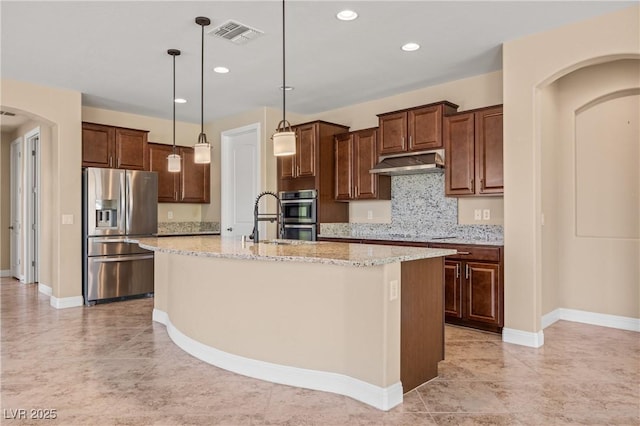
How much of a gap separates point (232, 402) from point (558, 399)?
79.3 inches

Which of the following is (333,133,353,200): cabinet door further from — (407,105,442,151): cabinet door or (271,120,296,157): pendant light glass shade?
(271,120,296,157): pendant light glass shade

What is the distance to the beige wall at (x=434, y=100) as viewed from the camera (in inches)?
187

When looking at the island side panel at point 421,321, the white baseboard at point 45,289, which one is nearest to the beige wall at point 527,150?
the island side panel at point 421,321

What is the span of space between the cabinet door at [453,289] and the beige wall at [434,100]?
0.76 m

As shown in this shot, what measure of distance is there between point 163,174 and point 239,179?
119 centimetres

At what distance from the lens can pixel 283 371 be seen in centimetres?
293

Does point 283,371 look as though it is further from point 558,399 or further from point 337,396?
point 558,399

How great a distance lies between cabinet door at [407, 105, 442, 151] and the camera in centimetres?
480

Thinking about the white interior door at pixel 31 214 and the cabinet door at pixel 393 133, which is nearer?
the cabinet door at pixel 393 133

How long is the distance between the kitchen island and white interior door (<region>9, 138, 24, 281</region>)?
18.6ft

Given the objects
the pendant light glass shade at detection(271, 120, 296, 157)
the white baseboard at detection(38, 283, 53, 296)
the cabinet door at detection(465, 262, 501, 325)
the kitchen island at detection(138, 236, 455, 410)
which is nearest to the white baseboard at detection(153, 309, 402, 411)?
the kitchen island at detection(138, 236, 455, 410)

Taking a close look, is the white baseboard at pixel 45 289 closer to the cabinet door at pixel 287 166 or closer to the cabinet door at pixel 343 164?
the cabinet door at pixel 287 166

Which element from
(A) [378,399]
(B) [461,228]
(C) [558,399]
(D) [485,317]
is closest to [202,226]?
(B) [461,228]

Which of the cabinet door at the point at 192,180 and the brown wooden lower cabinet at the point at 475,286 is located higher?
the cabinet door at the point at 192,180
